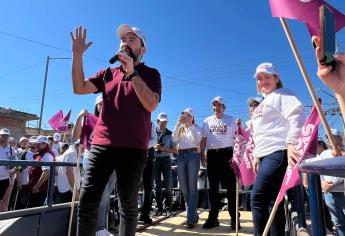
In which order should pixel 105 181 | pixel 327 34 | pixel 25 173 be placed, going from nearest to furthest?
pixel 327 34 < pixel 105 181 < pixel 25 173

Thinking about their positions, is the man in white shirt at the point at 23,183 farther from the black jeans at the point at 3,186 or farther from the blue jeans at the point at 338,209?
the blue jeans at the point at 338,209

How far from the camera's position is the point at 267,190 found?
3316 millimetres

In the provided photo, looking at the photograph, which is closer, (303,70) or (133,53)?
(303,70)

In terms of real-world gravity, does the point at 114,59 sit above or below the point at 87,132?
above

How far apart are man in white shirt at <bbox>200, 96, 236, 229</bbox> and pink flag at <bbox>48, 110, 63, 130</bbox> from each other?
6865 mm

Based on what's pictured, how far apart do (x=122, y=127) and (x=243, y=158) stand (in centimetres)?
233

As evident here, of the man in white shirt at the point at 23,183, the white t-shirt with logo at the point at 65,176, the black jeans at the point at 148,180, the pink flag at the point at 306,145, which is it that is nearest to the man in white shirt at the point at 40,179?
the white t-shirt with logo at the point at 65,176

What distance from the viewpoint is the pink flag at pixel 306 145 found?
2.99m

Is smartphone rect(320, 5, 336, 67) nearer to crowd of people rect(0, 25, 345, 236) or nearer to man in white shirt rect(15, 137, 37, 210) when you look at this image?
crowd of people rect(0, 25, 345, 236)

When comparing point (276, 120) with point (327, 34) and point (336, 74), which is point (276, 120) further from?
point (327, 34)

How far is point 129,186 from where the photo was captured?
2975mm

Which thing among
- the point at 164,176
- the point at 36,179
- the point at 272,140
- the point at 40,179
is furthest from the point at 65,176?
the point at 272,140

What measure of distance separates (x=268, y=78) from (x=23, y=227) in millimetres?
3054

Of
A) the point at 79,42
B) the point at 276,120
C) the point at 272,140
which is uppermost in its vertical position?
the point at 79,42
